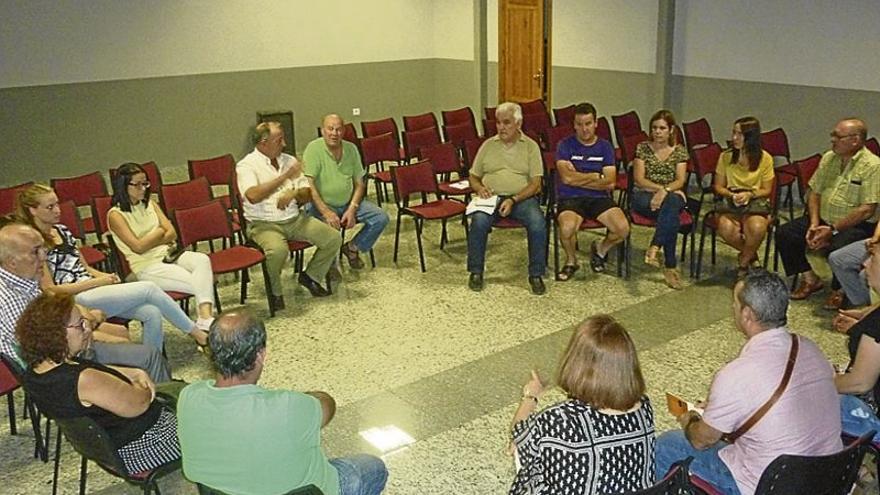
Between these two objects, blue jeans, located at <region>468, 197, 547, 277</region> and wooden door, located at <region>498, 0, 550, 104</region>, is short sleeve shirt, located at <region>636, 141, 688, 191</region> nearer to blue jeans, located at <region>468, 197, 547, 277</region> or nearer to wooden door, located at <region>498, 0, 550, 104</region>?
blue jeans, located at <region>468, 197, 547, 277</region>

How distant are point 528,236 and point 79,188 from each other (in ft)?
11.0

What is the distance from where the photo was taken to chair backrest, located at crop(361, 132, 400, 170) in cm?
786

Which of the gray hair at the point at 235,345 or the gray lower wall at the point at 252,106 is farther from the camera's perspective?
Answer: the gray lower wall at the point at 252,106

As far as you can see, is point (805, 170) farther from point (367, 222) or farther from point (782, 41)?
point (367, 222)

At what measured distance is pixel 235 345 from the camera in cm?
250

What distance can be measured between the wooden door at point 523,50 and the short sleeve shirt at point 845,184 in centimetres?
575

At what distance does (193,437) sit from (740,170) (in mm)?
4603

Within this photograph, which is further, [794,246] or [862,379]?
[794,246]

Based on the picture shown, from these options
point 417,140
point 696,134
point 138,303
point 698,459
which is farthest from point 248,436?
point 696,134

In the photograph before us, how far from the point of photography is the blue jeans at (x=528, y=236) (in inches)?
231

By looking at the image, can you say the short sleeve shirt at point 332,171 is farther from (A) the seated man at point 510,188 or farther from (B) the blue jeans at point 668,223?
(B) the blue jeans at point 668,223

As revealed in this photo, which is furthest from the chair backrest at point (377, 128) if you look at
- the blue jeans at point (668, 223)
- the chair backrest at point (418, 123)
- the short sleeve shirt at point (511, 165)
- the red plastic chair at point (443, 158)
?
the blue jeans at point (668, 223)

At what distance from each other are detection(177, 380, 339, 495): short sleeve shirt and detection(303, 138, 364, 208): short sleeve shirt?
3743 mm

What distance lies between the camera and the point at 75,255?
4523 mm
